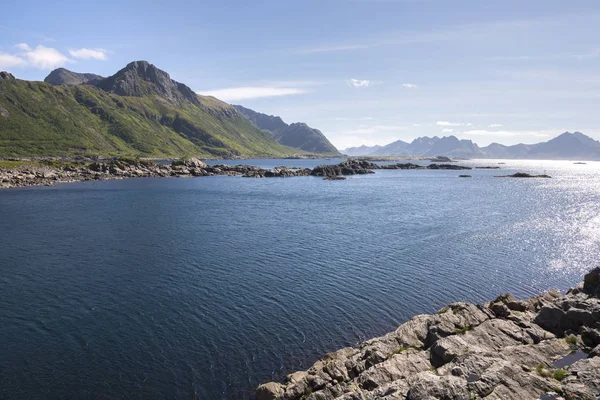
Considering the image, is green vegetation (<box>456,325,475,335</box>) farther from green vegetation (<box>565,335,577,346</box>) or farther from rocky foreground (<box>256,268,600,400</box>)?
green vegetation (<box>565,335,577,346</box>)

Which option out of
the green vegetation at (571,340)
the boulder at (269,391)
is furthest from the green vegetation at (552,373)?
the boulder at (269,391)

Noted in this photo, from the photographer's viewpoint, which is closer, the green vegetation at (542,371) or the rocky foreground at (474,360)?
the rocky foreground at (474,360)

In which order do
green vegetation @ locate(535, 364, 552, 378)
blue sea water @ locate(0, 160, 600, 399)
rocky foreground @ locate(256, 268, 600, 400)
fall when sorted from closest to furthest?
rocky foreground @ locate(256, 268, 600, 400)
green vegetation @ locate(535, 364, 552, 378)
blue sea water @ locate(0, 160, 600, 399)

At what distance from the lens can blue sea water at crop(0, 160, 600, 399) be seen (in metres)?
28.4

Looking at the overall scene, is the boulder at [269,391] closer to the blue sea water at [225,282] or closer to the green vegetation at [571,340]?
the blue sea water at [225,282]

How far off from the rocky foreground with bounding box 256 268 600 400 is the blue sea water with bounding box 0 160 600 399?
470 centimetres

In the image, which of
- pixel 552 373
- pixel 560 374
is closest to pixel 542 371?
pixel 552 373

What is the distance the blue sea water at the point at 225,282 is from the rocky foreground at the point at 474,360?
4698 millimetres

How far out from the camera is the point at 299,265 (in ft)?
176

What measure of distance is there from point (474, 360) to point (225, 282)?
31.6m

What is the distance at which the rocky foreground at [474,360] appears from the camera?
2016cm


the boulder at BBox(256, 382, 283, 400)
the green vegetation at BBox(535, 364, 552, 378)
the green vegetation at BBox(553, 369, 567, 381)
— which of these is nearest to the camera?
the green vegetation at BBox(553, 369, 567, 381)

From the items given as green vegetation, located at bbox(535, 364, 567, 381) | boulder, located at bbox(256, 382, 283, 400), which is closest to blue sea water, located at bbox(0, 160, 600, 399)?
boulder, located at bbox(256, 382, 283, 400)

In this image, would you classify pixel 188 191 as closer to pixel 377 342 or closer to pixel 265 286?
pixel 265 286
